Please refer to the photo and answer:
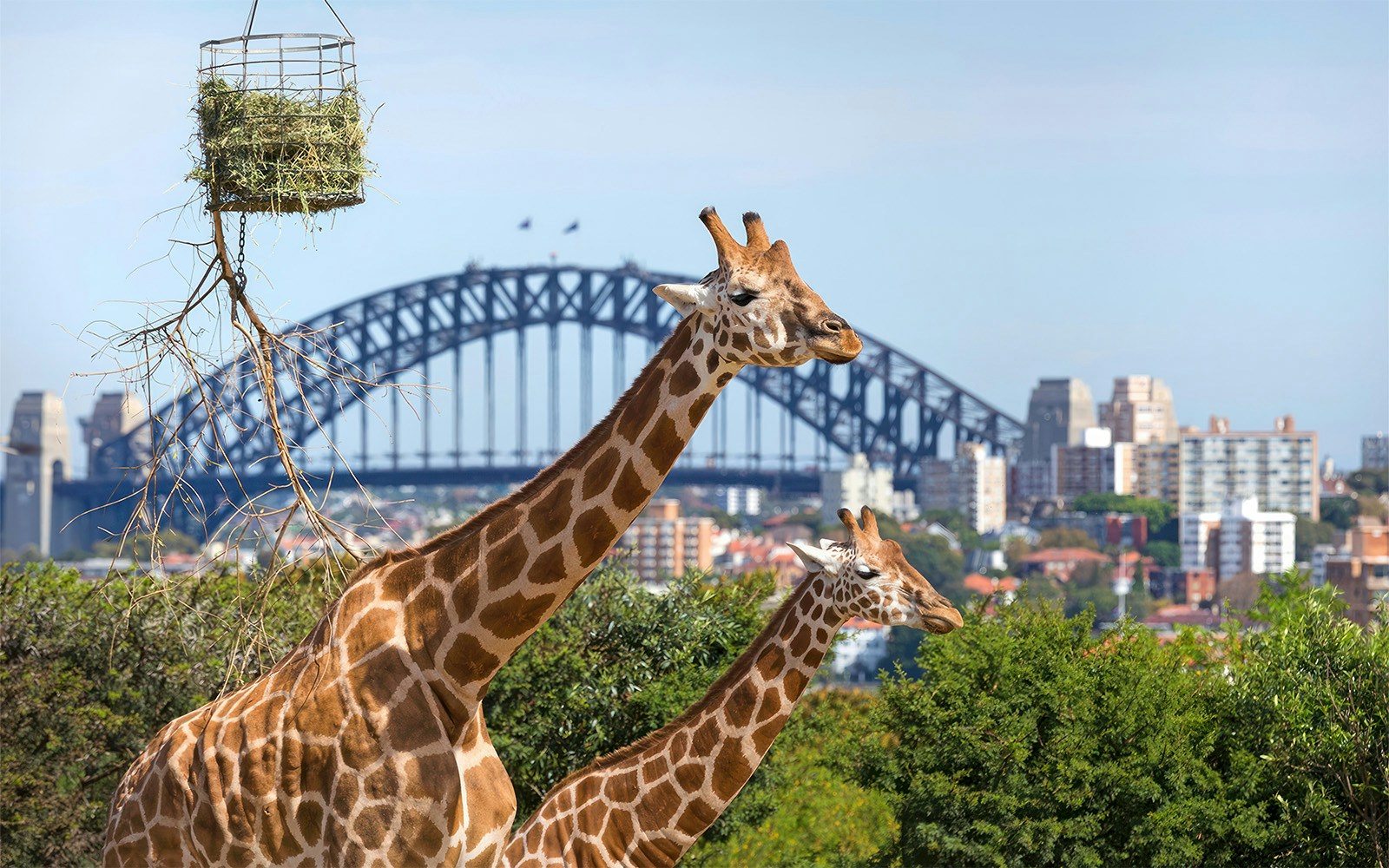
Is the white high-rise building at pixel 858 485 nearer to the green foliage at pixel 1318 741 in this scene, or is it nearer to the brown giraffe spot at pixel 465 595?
the green foliage at pixel 1318 741

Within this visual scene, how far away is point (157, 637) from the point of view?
725 inches

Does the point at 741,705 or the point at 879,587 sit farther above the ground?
the point at 879,587

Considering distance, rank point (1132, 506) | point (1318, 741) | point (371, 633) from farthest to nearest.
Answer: point (1132, 506) < point (1318, 741) < point (371, 633)

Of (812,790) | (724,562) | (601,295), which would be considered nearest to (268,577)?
(812,790)

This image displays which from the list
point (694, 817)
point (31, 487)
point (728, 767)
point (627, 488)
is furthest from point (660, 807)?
point (31, 487)

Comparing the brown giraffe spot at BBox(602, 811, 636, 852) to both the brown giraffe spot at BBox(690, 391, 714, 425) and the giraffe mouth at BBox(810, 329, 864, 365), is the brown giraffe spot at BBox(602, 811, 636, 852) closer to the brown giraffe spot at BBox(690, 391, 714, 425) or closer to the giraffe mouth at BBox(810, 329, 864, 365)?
the brown giraffe spot at BBox(690, 391, 714, 425)

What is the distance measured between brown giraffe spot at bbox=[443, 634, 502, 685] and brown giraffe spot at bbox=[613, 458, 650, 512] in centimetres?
79

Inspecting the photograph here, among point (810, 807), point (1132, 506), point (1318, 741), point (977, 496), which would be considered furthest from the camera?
point (977, 496)

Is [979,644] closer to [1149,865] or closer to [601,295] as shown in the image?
[1149,865]

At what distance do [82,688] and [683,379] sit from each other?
12.4 metres

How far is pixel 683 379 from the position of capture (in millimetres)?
7266

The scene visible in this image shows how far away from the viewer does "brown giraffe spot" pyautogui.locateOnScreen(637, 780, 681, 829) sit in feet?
31.8

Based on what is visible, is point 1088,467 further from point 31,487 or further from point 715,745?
point 715,745

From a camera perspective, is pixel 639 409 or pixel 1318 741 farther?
pixel 1318 741
